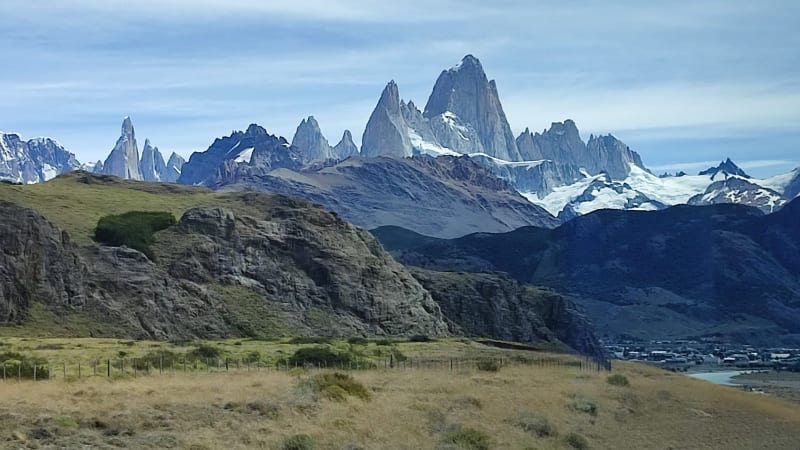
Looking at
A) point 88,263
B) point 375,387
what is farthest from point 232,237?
point 375,387

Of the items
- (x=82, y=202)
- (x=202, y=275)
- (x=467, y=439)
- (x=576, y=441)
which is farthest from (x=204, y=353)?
(x=82, y=202)

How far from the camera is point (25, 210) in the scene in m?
124

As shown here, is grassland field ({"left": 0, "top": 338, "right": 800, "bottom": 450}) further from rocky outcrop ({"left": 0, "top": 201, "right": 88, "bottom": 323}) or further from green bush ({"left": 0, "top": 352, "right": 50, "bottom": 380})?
rocky outcrop ({"left": 0, "top": 201, "right": 88, "bottom": 323})

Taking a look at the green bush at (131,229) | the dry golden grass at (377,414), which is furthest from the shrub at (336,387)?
the green bush at (131,229)

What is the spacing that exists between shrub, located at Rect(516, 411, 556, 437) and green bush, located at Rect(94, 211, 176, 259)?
9392cm

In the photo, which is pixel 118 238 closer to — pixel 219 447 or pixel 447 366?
pixel 447 366

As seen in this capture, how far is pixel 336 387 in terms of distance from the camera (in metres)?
49.4

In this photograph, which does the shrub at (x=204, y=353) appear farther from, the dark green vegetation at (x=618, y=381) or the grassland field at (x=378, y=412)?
the dark green vegetation at (x=618, y=381)

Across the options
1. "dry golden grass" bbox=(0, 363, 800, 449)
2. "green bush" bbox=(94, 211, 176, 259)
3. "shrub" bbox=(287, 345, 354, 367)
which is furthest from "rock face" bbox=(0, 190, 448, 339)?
"dry golden grass" bbox=(0, 363, 800, 449)

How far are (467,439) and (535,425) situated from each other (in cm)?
673

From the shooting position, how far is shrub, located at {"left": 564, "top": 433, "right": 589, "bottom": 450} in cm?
4838

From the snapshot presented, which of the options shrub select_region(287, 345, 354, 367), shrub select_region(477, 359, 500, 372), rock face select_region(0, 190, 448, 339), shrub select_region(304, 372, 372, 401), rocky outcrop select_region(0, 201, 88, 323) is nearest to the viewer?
shrub select_region(304, 372, 372, 401)

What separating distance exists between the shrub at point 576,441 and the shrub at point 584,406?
853 centimetres

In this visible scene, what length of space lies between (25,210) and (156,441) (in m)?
94.0
